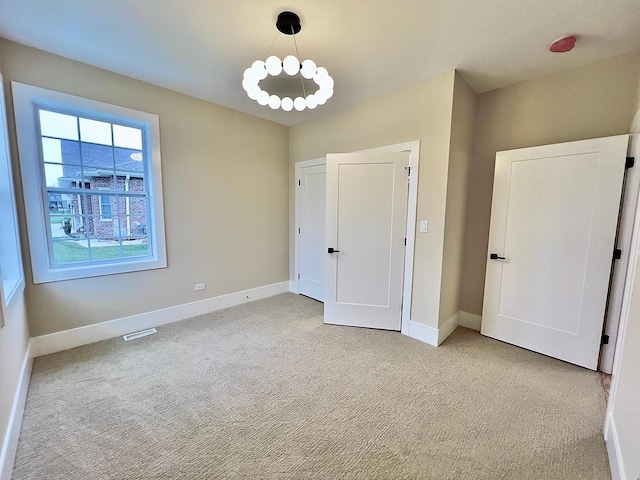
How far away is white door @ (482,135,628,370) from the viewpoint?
2.27 meters

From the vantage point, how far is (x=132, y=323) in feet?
9.73

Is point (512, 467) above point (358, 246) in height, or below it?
below

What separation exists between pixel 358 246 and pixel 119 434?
2.56m

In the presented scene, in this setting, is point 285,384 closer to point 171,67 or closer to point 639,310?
point 639,310

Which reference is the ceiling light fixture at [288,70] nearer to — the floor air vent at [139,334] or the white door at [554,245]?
the white door at [554,245]

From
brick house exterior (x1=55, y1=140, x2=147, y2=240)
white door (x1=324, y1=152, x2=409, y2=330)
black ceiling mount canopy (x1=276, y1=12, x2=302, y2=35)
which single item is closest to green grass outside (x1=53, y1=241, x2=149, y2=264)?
brick house exterior (x1=55, y1=140, x2=147, y2=240)

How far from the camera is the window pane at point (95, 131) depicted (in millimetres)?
2661

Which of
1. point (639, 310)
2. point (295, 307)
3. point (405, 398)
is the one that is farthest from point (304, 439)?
point (295, 307)

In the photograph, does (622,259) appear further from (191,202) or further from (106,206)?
(106,206)

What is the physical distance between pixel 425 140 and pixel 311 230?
2.06m

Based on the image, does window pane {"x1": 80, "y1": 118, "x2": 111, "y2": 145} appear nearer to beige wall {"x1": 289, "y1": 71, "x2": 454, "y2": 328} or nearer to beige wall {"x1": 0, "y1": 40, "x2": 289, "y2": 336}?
beige wall {"x1": 0, "y1": 40, "x2": 289, "y2": 336}

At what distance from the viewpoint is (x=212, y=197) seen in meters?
3.52

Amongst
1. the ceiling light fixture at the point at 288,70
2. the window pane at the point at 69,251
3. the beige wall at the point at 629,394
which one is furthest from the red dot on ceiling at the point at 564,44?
the window pane at the point at 69,251

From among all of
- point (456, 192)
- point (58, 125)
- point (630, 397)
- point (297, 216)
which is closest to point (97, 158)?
point (58, 125)
